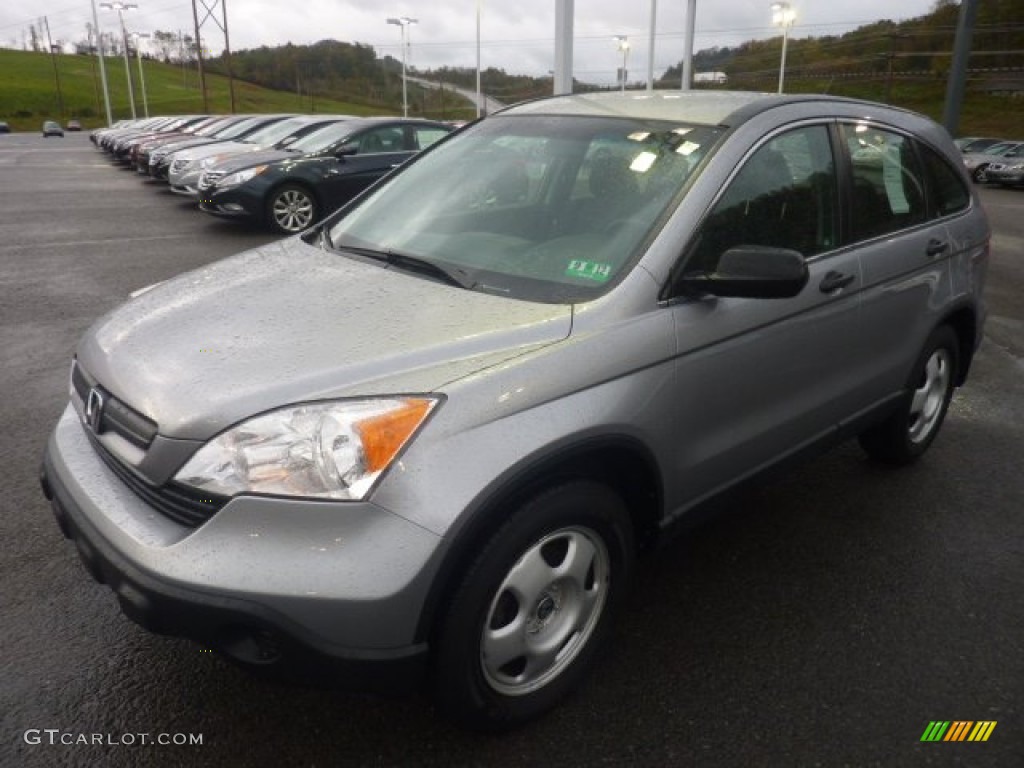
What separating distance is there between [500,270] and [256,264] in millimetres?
929

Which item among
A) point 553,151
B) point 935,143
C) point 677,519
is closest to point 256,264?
point 553,151

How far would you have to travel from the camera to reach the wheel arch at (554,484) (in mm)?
1950

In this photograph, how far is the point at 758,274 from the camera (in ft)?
7.79

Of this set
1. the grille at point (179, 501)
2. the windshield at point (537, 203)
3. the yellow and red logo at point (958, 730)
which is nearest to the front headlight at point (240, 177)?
the windshield at point (537, 203)

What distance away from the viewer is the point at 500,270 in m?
2.66

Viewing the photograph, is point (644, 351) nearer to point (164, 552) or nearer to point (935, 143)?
point (164, 552)

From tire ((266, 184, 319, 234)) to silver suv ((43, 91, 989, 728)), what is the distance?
8.14 meters

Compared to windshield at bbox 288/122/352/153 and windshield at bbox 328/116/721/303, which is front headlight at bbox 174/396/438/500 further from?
windshield at bbox 288/122/352/153

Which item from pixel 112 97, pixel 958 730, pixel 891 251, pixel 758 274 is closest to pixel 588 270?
pixel 758 274

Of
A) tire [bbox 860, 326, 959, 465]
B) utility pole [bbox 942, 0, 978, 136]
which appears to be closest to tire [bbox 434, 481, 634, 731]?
tire [bbox 860, 326, 959, 465]

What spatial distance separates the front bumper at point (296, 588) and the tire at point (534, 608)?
0.54 ft

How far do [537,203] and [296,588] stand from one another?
5.53ft

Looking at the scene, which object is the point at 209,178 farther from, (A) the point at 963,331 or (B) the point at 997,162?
(B) the point at 997,162

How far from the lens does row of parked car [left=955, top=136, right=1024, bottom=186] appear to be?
25.0 meters
